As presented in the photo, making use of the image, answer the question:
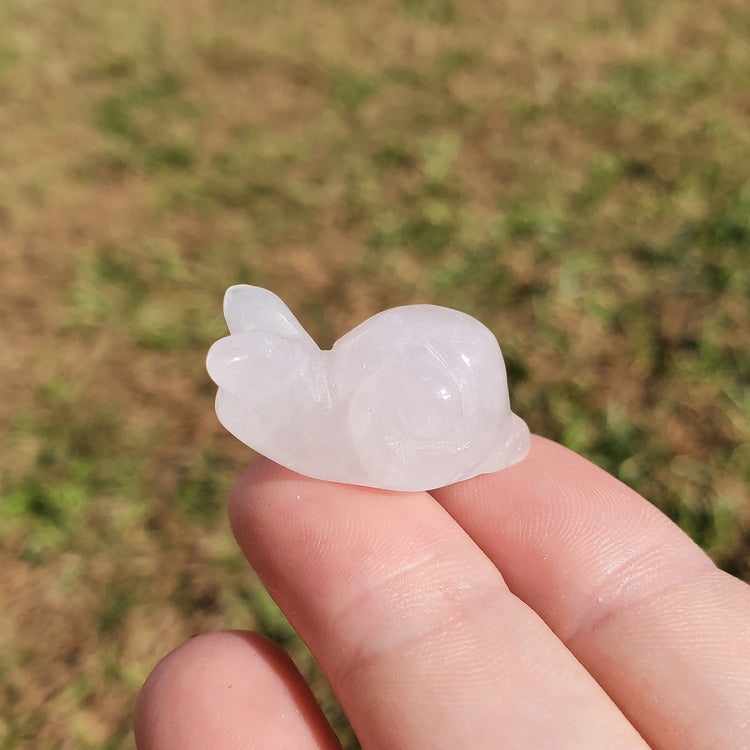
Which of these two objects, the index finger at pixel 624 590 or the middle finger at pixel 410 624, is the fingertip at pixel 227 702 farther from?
the index finger at pixel 624 590

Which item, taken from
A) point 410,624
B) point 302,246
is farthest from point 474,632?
point 302,246

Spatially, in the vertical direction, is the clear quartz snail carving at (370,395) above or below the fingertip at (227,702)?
above

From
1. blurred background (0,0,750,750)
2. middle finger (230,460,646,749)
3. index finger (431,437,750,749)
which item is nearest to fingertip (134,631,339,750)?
middle finger (230,460,646,749)

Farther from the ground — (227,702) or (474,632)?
(474,632)

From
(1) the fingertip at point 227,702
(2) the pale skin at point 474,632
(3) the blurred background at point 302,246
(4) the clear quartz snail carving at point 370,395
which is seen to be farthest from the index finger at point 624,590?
(3) the blurred background at point 302,246

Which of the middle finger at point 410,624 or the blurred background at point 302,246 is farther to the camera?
the blurred background at point 302,246

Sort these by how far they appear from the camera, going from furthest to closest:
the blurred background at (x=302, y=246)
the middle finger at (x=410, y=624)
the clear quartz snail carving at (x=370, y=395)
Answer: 1. the blurred background at (x=302, y=246)
2. the clear quartz snail carving at (x=370, y=395)
3. the middle finger at (x=410, y=624)

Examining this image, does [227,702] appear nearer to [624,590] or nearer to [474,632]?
[474,632]

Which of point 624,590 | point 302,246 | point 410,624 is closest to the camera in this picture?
point 410,624
